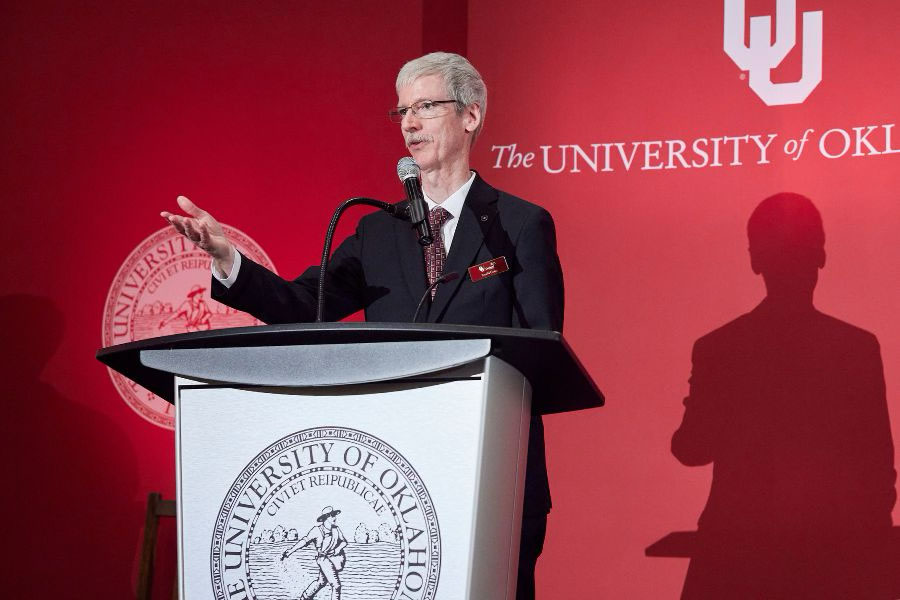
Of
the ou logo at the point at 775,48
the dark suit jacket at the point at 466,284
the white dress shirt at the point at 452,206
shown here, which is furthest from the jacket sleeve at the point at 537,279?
the ou logo at the point at 775,48

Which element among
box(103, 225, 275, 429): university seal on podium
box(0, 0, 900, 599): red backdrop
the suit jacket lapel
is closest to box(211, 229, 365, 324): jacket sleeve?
the suit jacket lapel

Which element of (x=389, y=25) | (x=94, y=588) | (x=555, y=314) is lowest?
(x=94, y=588)

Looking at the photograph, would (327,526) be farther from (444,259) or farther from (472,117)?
(472,117)

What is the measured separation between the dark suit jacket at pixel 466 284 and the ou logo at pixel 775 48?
5.36ft

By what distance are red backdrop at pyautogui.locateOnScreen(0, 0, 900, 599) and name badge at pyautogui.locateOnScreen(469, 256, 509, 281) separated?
1.62 meters

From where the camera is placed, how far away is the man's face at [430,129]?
6.52ft

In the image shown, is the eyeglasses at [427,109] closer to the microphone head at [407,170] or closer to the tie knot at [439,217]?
the tie knot at [439,217]

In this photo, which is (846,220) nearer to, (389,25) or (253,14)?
(389,25)

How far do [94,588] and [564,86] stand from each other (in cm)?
245

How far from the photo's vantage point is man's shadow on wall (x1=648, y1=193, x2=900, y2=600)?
302 centimetres

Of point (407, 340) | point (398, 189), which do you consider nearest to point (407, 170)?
point (407, 340)

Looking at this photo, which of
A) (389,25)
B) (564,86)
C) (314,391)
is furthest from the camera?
(389,25)

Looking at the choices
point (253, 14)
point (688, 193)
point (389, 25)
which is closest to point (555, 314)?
point (688, 193)

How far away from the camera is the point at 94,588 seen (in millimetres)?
3670
